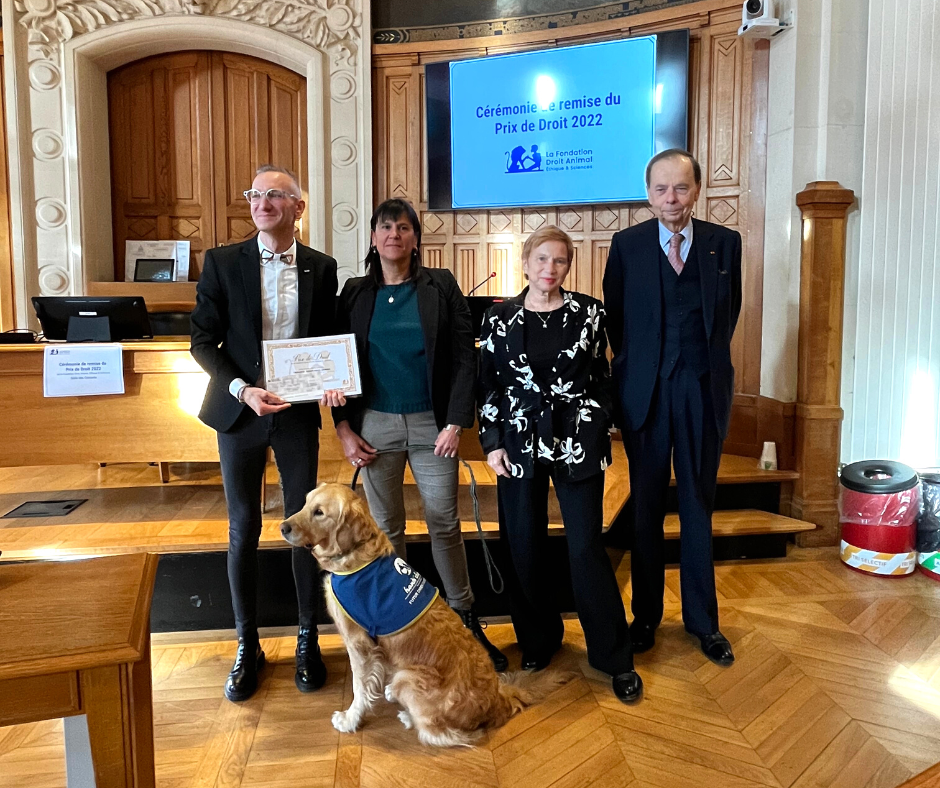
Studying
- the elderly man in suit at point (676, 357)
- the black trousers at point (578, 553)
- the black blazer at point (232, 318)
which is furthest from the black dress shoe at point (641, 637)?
the black blazer at point (232, 318)

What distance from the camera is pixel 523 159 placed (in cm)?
541

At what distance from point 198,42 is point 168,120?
0.69m

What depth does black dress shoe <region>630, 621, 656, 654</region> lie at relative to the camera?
2668 mm

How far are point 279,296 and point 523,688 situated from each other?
1.51 m

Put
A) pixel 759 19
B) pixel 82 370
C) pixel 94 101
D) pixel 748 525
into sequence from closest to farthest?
pixel 82 370 → pixel 748 525 → pixel 759 19 → pixel 94 101

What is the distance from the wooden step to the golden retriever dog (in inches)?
73.7

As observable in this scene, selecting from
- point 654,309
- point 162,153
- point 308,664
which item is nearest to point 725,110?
point 654,309

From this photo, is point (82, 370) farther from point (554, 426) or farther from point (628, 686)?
point (628, 686)

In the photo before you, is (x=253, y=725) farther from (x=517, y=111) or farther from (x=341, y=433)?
(x=517, y=111)

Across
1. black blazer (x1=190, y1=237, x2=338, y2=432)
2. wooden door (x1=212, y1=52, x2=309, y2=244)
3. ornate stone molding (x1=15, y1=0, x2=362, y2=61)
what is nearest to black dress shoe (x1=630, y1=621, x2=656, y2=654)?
black blazer (x1=190, y1=237, x2=338, y2=432)

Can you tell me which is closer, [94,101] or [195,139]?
[94,101]

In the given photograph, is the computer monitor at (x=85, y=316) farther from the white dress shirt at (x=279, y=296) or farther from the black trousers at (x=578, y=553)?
the black trousers at (x=578, y=553)

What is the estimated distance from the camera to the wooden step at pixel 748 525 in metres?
3.65

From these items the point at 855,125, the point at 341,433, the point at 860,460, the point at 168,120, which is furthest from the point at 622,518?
the point at 168,120
